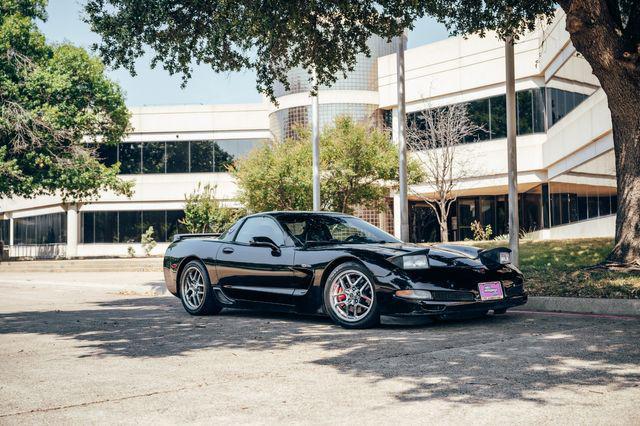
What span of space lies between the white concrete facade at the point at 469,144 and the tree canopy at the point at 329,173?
5.44 metres

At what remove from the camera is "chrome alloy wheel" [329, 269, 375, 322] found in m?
7.99

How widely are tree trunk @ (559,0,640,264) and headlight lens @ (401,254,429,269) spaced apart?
18.0 ft

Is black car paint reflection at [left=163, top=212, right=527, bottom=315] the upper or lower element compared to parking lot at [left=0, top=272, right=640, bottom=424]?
upper

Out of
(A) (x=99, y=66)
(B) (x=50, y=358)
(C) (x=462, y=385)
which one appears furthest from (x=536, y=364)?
(A) (x=99, y=66)

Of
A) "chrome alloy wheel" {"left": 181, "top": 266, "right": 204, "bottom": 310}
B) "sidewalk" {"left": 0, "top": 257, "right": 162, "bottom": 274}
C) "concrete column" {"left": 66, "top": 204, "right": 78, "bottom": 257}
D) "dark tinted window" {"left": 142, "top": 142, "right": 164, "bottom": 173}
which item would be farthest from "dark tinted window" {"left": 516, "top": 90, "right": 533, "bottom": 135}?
"concrete column" {"left": 66, "top": 204, "right": 78, "bottom": 257}

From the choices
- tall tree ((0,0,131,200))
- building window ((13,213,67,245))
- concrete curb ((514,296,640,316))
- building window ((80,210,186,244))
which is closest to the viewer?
concrete curb ((514,296,640,316))

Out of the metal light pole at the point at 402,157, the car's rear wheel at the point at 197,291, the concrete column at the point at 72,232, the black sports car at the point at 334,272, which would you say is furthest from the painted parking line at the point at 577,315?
the concrete column at the point at 72,232

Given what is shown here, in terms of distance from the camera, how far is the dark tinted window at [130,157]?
147 ft

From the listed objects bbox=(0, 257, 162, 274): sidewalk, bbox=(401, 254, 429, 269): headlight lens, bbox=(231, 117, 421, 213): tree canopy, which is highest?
bbox=(231, 117, 421, 213): tree canopy

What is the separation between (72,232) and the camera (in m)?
44.6

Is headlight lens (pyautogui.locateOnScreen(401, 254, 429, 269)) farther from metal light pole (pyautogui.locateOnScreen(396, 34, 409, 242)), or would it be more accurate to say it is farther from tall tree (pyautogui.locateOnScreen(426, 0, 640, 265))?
metal light pole (pyautogui.locateOnScreen(396, 34, 409, 242))

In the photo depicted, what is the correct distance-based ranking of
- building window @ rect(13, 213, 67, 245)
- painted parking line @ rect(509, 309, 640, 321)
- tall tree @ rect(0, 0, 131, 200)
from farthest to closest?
1. building window @ rect(13, 213, 67, 245)
2. tall tree @ rect(0, 0, 131, 200)
3. painted parking line @ rect(509, 309, 640, 321)

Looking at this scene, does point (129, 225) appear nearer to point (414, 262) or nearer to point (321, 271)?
point (321, 271)

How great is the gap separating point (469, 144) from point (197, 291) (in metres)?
25.9
